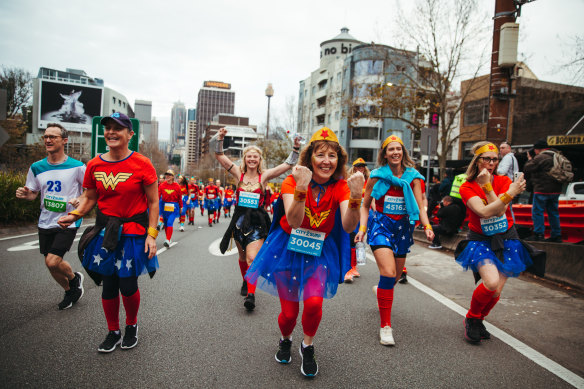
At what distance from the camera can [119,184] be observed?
331 cm

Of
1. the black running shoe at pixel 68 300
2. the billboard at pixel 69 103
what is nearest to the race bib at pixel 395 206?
the black running shoe at pixel 68 300

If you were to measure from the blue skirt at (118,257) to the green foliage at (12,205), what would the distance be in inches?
413

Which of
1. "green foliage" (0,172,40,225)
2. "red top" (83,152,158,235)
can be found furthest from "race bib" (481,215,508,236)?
"green foliage" (0,172,40,225)

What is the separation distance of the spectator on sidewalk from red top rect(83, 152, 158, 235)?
28.1 ft

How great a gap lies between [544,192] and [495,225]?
409cm

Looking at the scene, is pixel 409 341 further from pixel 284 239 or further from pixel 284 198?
pixel 284 198

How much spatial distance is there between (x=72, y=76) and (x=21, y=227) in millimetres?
98025

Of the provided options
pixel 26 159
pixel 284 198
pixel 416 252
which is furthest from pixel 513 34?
pixel 26 159

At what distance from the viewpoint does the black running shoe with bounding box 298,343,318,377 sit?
301 cm

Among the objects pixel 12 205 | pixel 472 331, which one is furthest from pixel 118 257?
pixel 12 205

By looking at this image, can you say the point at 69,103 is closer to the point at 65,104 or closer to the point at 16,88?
the point at 65,104

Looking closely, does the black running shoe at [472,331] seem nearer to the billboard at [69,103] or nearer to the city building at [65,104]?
the city building at [65,104]

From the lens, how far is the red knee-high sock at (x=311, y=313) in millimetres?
2994

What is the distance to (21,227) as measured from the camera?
12.0 meters
